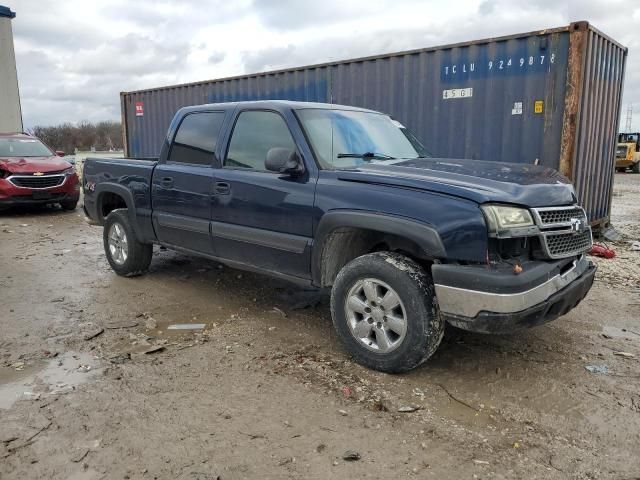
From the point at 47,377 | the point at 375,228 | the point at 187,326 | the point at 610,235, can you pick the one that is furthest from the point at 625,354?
the point at 610,235

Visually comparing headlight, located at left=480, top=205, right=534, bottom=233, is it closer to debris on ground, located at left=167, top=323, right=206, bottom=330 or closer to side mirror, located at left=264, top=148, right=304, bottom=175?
side mirror, located at left=264, top=148, right=304, bottom=175

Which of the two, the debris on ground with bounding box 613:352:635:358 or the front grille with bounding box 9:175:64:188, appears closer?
the debris on ground with bounding box 613:352:635:358

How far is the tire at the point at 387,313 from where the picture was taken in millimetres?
3297

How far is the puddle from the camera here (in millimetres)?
3303

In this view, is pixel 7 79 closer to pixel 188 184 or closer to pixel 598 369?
pixel 188 184

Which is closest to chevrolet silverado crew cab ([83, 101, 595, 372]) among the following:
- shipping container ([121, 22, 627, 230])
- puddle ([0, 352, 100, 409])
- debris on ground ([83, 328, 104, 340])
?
debris on ground ([83, 328, 104, 340])

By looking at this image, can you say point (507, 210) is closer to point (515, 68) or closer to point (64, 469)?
point (64, 469)

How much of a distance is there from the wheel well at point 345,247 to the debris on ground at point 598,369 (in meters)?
1.51

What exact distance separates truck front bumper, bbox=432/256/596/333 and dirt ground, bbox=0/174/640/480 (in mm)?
492

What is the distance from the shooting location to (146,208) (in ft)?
17.9

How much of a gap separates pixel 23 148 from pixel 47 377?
9556 mm

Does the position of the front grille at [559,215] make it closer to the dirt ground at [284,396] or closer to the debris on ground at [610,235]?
the dirt ground at [284,396]

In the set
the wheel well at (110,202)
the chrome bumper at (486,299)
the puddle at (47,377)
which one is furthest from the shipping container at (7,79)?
the chrome bumper at (486,299)

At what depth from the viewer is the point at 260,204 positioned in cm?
418
